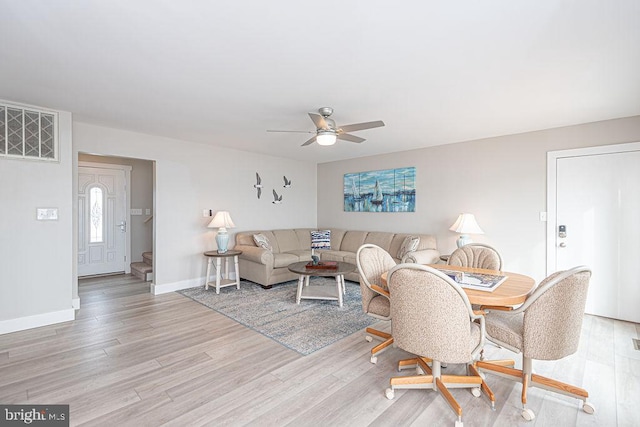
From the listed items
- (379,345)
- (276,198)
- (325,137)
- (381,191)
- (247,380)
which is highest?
(325,137)

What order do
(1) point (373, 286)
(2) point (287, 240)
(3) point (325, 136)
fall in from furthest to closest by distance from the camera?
(2) point (287, 240) < (3) point (325, 136) < (1) point (373, 286)

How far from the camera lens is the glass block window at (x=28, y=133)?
10.4 feet

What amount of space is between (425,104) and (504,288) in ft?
6.39

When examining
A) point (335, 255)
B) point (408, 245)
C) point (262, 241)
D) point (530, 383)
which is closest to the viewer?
point (530, 383)

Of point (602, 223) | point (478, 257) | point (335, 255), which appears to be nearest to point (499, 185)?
point (602, 223)

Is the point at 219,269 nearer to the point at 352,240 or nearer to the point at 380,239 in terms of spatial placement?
the point at 352,240

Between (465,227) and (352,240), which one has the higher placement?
(465,227)

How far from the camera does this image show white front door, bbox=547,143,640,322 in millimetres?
3488

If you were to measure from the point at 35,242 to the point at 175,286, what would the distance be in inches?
74.4

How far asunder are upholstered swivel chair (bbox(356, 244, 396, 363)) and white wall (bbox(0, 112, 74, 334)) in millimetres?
3430

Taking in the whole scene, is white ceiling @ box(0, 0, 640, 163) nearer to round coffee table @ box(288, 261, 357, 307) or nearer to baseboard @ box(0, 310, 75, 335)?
round coffee table @ box(288, 261, 357, 307)

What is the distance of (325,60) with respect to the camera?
2.21m

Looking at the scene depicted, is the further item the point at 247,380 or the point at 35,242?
the point at 35,242

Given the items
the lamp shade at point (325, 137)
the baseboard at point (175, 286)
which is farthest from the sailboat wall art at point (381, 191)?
the baseboard at point (175, 286)
